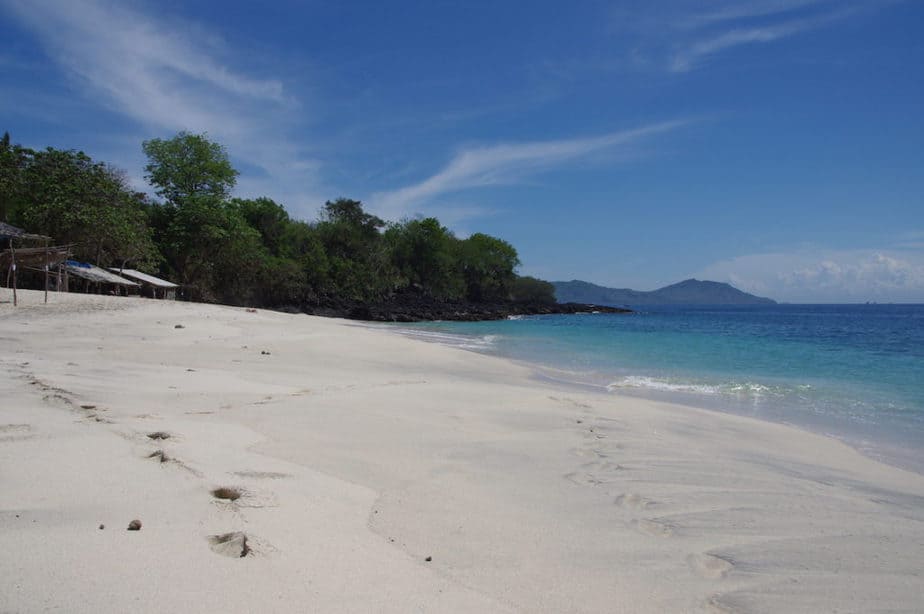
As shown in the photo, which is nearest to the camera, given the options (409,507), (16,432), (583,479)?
(409,507)

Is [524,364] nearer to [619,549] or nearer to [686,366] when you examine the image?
[686,366]

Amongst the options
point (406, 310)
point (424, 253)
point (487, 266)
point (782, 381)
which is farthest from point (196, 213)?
point (487, 266)

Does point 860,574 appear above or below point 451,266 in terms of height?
below

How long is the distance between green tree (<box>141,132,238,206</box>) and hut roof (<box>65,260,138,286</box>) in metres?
9.57

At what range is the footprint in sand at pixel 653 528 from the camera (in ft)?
11.4

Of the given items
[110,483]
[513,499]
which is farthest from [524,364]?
[110,483]

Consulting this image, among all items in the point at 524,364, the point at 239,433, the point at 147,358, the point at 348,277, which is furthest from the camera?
the point at 348,277

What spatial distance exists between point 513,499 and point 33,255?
72.1ft

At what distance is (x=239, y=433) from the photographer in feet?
14.9

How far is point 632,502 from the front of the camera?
13.2ft

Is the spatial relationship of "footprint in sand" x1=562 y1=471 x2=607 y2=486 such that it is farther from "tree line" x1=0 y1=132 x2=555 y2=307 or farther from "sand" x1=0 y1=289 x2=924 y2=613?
"tree line" x1=0 y1=132 x2=555 y2=307

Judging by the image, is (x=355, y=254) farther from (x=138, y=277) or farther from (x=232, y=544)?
(x=232, y=544)

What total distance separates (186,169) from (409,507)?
124 ft

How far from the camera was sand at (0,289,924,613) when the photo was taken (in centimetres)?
223
